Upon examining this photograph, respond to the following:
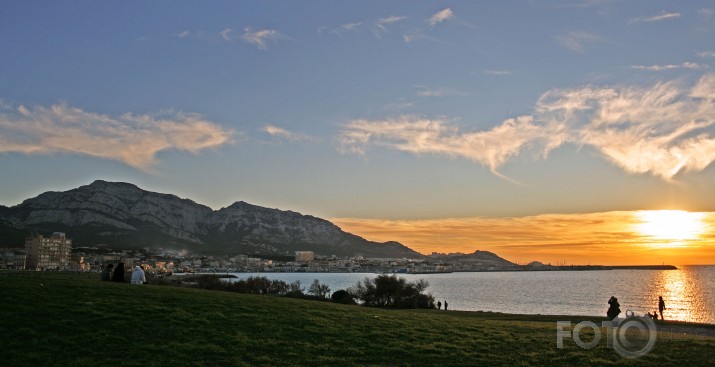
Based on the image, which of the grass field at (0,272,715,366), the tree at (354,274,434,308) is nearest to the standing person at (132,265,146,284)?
the grass field at (0,272,715,366)

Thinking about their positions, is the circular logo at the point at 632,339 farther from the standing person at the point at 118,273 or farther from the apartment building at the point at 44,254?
the apartment building at the point at 44,254

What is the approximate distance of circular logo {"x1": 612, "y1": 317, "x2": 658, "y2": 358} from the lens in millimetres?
21391

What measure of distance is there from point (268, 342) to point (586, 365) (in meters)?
11.6

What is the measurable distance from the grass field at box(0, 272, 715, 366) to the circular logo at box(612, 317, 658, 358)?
50cm

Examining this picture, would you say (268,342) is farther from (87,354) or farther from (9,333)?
(9,333)

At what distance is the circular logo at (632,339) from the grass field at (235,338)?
50cm

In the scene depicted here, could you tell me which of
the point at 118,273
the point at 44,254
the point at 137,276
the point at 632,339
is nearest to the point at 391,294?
the point at 137,276

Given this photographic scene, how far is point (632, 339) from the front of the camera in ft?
79.2

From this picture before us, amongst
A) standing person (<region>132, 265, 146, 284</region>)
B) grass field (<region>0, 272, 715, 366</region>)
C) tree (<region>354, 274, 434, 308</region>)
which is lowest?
tree (<region>354, 274, 434, 308</region>)

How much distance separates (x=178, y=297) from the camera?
27.0 metres

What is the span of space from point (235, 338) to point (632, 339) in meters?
17.6

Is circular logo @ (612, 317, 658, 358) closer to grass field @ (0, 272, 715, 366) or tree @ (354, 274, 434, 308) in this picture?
grass field @ (0, 272, 715, 366)

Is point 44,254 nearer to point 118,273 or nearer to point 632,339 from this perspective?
point 118,273

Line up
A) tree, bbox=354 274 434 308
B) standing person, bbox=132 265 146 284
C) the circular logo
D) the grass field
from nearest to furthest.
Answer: the grass field
the circular logo
standing person, bbox=132 265 146 284
tree, bbox=354 274 434 308
